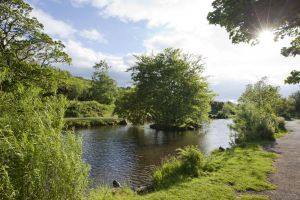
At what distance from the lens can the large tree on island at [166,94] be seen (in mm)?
45375

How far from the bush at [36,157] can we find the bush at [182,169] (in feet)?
19.9

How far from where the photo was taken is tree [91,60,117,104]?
308ft

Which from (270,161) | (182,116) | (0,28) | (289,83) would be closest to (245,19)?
(289,83)

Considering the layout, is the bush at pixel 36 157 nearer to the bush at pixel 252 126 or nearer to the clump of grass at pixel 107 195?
the clump of grass at pixel 107 195

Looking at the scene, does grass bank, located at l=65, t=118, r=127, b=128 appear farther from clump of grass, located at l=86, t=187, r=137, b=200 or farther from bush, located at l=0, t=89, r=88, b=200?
bush, located at l=0, t=89, r=88, b=200

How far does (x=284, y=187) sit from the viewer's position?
12.4 meters

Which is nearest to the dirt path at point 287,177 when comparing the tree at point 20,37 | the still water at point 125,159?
the still water at point 125,159

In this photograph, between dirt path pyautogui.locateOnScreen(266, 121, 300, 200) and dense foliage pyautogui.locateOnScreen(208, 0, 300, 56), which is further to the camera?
dirt path pyautogui.locateOnScreen(266, 121, 300, 200)

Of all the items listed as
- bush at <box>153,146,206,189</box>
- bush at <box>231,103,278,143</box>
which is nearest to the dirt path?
bush at <box>153,146,206,189</box>

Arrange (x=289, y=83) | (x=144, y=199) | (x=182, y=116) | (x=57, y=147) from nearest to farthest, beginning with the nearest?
(x=57, y=147), (x=144, y=199), (x=289, y=83), (x=182, y=116)

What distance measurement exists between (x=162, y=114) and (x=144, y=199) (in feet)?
118

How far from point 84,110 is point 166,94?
113 feet

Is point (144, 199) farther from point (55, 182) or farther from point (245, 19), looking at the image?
point (245, 19)

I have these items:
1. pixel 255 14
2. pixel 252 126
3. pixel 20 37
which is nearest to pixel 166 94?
pixel 252 126
